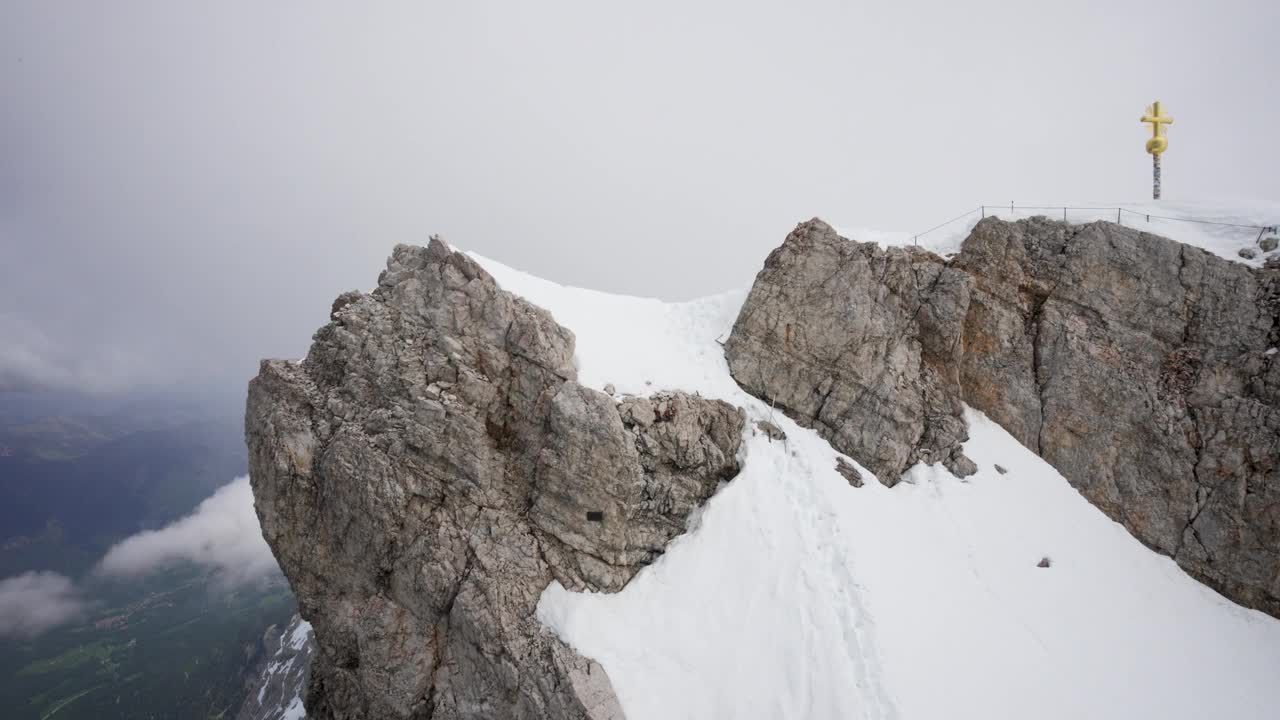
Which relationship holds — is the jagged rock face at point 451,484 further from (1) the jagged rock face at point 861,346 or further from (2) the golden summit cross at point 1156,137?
(2) the golden summit cross at point 1156,137

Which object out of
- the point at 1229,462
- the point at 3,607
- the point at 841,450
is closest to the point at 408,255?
the point at 841,450

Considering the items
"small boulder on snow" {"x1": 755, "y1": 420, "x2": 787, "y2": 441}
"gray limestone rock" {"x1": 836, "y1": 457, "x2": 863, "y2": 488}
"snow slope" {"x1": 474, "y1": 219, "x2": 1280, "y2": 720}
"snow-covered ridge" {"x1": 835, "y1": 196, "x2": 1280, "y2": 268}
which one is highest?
"snow-covered ridge" {"x1": 835, "y1": 196, "x2": 1280, "y2": 268}

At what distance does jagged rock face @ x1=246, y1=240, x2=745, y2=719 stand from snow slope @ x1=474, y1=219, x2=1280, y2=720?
1.06 m

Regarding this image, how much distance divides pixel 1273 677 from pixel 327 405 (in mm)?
30179

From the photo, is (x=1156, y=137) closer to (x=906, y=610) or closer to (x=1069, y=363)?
(x=1069, y=363)

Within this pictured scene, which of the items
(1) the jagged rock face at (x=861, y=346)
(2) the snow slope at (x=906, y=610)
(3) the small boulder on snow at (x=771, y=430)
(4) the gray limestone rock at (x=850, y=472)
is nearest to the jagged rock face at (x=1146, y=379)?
(2) the snow slope at (x=906, y=610)

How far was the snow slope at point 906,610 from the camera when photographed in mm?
10641

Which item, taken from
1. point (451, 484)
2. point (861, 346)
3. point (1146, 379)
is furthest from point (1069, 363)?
point (451, 484)

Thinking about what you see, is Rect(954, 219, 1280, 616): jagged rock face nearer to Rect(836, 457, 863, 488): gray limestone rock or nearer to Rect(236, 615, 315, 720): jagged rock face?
Rect(836, 457, 863, 488): gray limestone rock

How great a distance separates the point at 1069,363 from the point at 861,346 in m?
7.49

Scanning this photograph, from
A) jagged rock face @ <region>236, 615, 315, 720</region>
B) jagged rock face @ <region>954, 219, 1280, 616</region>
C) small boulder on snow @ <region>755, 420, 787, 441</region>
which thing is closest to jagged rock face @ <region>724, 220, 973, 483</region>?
small boulder on snow @ <region>755, 420, 787, 441</region>

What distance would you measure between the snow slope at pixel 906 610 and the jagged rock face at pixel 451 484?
106 cm

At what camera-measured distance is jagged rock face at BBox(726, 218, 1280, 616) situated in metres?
14.6

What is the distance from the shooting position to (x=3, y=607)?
14612 cm
